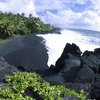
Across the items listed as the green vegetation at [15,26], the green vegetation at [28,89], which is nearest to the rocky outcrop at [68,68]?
the green vegetation at [28,89]

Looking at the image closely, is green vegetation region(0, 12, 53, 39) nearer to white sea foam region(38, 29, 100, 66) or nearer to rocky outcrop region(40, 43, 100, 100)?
white sea foam region(38, 29, 100, 66)

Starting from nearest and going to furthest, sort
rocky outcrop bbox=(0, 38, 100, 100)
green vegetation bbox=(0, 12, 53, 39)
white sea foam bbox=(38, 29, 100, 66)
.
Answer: rocky outcrop bbox=(0, 38, 100, 100)
white sea foam bbox=(38, 29, 100, 66)
green vegetation bbox=(0, 12, 53, 39)

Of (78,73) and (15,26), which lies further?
(15,26)

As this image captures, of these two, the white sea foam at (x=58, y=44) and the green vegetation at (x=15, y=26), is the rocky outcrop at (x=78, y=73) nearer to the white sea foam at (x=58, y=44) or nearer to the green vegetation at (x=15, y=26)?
the white sea foam at (x=58, y=44)

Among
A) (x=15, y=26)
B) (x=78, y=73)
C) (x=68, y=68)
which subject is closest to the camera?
(x=78, y=73)

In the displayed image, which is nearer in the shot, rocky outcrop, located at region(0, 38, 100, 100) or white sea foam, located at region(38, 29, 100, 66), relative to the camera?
rocky outcrop, located at region(0, 38, 100, 100)

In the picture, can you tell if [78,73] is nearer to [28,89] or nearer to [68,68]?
[68,68]

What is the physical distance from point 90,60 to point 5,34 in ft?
200

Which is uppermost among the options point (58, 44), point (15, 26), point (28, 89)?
point (28, 89)

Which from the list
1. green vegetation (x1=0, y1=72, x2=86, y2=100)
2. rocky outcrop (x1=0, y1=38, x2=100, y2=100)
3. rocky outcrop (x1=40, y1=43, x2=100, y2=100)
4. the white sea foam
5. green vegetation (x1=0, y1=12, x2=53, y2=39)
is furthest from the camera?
green vegetation (x1=0, y1=12, x2=53, y2=39)

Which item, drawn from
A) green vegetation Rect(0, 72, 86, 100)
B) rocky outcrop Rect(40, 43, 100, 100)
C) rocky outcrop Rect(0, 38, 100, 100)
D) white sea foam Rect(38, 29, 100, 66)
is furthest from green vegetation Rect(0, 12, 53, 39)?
green vegetation Rect(0, 72, 86, 100)

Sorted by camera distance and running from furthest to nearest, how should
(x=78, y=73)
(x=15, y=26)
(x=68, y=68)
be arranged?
(x=15, y=26), (x=68, y=68), (x=78, y=73)

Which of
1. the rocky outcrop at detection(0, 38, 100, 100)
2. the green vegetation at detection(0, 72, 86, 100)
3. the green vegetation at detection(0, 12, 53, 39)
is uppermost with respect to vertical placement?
the green vegetation at detection(0, 72, 86, 100)

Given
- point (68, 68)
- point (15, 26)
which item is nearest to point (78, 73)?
point (68, 68)
